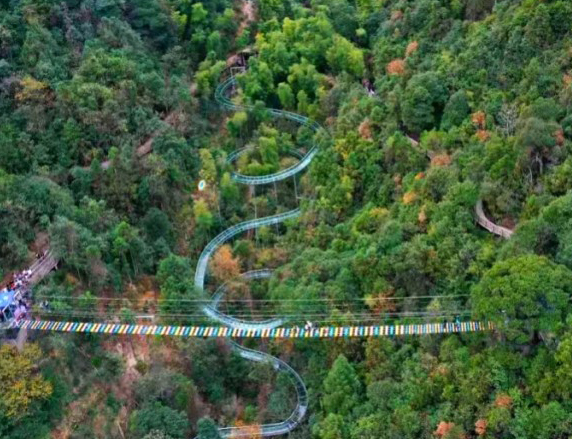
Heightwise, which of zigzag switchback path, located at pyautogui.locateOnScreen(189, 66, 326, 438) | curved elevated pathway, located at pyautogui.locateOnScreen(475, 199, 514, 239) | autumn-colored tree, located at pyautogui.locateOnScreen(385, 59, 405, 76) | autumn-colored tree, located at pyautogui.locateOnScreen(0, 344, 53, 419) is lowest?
zigzag switchback path, located at pyautogui.locateOnScreen(189, 66, 326, 438)

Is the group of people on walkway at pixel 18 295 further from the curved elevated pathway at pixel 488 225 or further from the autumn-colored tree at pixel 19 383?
the curved elevated pathway at pixel 488 225

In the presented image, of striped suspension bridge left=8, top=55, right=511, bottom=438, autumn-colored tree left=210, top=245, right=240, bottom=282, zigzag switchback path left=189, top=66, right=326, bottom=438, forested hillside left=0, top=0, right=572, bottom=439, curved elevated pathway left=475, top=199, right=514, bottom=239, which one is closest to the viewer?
forested hillside left=0, top=0, right=572, bottom=439

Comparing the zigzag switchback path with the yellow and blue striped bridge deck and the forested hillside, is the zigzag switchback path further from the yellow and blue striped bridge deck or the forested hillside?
the forested hillside

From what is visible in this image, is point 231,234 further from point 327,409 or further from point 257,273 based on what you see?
point 327,409

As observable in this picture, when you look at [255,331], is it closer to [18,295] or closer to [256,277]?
[256,277]

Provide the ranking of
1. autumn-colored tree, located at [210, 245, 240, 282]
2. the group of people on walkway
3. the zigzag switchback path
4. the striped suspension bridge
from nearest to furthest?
1. the striped suspension bridge
2. the group of people on walkway
3. the zigzag switchback path
4. autumn-colored tree, located at [210, 245, 240, 282]

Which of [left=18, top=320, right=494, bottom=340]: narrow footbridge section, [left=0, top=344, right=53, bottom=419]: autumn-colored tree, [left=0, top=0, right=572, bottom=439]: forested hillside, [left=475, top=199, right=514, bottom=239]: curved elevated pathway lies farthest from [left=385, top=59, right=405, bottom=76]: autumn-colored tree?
[left=0, top=344, right=53, bottom=419]: autumn-colored tree

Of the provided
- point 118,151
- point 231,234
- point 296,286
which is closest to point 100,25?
point 118,151

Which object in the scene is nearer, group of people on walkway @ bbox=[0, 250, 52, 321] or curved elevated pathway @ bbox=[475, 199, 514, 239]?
curved elevated pathway @ bbox=[475, 199, 514, 239]
